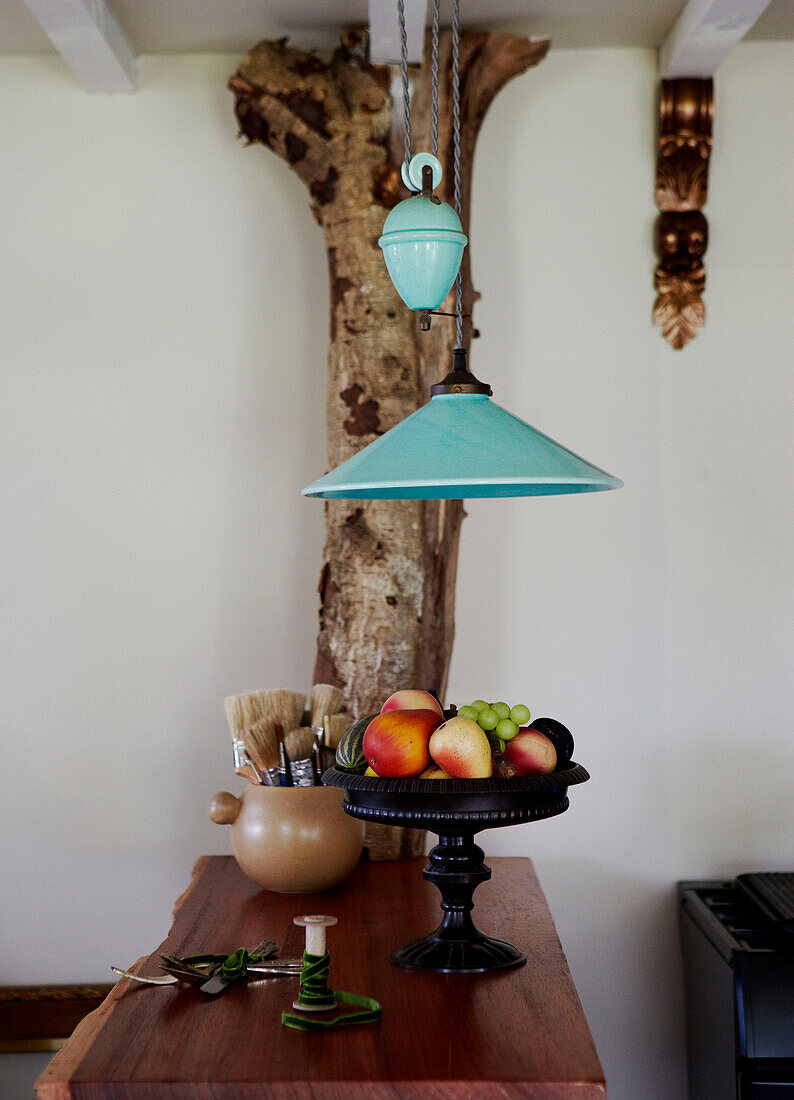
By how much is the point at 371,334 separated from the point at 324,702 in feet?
2.46

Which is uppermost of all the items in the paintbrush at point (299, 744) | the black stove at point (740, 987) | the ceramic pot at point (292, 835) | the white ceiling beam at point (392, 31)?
the white ceiling beam at point (392, 31)

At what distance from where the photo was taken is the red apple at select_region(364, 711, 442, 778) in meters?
1.36

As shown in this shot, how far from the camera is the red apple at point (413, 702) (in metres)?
1.44

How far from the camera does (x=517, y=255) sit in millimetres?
2324

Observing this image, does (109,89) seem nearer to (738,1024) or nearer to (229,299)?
(229,299)

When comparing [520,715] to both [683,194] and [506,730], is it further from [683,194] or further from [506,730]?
[683,194]

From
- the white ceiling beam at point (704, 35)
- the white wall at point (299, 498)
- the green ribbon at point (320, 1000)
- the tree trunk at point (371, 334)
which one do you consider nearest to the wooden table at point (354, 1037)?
the green ribbon at point (320, 1000)

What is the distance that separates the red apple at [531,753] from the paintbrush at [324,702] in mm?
507

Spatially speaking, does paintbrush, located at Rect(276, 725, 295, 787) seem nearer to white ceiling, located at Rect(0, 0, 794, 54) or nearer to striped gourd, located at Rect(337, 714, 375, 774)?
striped gourd, located at Rect(337, 714, 375, 774)

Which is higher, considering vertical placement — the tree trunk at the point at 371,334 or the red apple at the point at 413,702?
the tree trunk at the point at 371,334

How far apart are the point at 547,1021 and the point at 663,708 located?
1.16m

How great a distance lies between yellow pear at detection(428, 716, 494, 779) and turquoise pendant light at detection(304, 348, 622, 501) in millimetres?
325

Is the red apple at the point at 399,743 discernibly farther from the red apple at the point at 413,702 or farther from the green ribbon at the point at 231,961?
the green ribbon at the point at 231,961

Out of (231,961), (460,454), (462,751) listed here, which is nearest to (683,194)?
(460,454)
